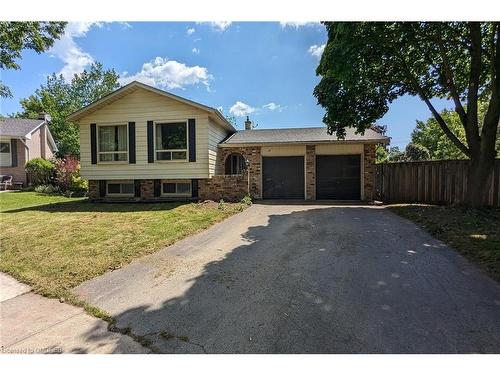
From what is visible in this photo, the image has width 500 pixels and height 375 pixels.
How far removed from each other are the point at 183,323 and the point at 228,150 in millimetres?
11556

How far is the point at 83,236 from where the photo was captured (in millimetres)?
6766

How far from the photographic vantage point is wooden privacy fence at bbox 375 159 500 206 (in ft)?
30.6

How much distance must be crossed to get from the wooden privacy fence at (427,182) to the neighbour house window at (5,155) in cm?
2504

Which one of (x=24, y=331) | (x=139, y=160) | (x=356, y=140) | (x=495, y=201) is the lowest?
(x=24, y=331)

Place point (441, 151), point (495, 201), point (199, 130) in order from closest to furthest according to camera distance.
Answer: point (495, 201), point (199, 130), point (441, 151)

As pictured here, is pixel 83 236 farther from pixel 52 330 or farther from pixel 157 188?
pixel 157 188

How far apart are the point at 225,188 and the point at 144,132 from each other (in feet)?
14.5

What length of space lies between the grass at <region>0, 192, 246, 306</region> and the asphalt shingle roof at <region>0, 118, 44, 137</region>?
1294cm

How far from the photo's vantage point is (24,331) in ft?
10.1

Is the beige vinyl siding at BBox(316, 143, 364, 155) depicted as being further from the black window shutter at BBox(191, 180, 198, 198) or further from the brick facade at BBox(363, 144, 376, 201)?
the black window shutter at BBox(191, 180, 198, 198)

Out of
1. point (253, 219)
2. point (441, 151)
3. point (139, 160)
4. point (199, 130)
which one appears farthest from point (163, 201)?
point (441, 151)

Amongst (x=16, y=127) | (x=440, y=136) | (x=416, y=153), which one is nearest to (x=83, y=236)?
(x=16, y=127)
